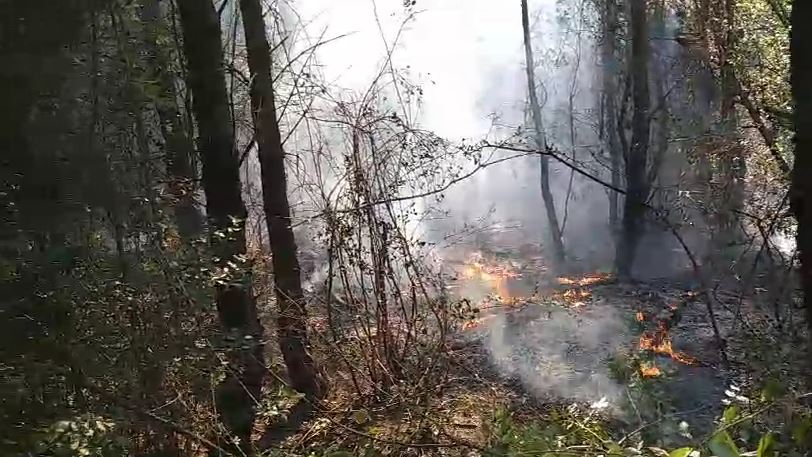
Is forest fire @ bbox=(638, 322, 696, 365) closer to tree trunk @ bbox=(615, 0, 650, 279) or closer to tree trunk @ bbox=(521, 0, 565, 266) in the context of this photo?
tree trunk @ bbox=(615, 0, 650, 279)

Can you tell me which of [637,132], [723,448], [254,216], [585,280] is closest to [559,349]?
[254,216]

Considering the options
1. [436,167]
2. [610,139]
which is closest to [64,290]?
[436,167]

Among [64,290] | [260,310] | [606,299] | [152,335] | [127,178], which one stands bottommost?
[606,299]

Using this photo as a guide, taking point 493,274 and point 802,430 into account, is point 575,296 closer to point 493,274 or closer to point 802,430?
point 493,274

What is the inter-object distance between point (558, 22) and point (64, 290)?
13386 mm

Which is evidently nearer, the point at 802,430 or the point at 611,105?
the point at 802,430

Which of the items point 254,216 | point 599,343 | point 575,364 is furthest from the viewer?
point 599,343

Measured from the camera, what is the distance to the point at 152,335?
109 inches

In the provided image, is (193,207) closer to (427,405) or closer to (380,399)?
(427,405)

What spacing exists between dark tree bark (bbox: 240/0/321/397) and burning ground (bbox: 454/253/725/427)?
1.94 meters

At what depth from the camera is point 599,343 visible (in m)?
8.42

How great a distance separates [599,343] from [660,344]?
660 millimetres

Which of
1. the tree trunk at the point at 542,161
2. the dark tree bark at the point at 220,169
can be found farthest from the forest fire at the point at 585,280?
the dark tree bark at the point at 220,169

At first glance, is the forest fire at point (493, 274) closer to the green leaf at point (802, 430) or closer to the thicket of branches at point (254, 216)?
the thicket of branches at point (254, 216)
